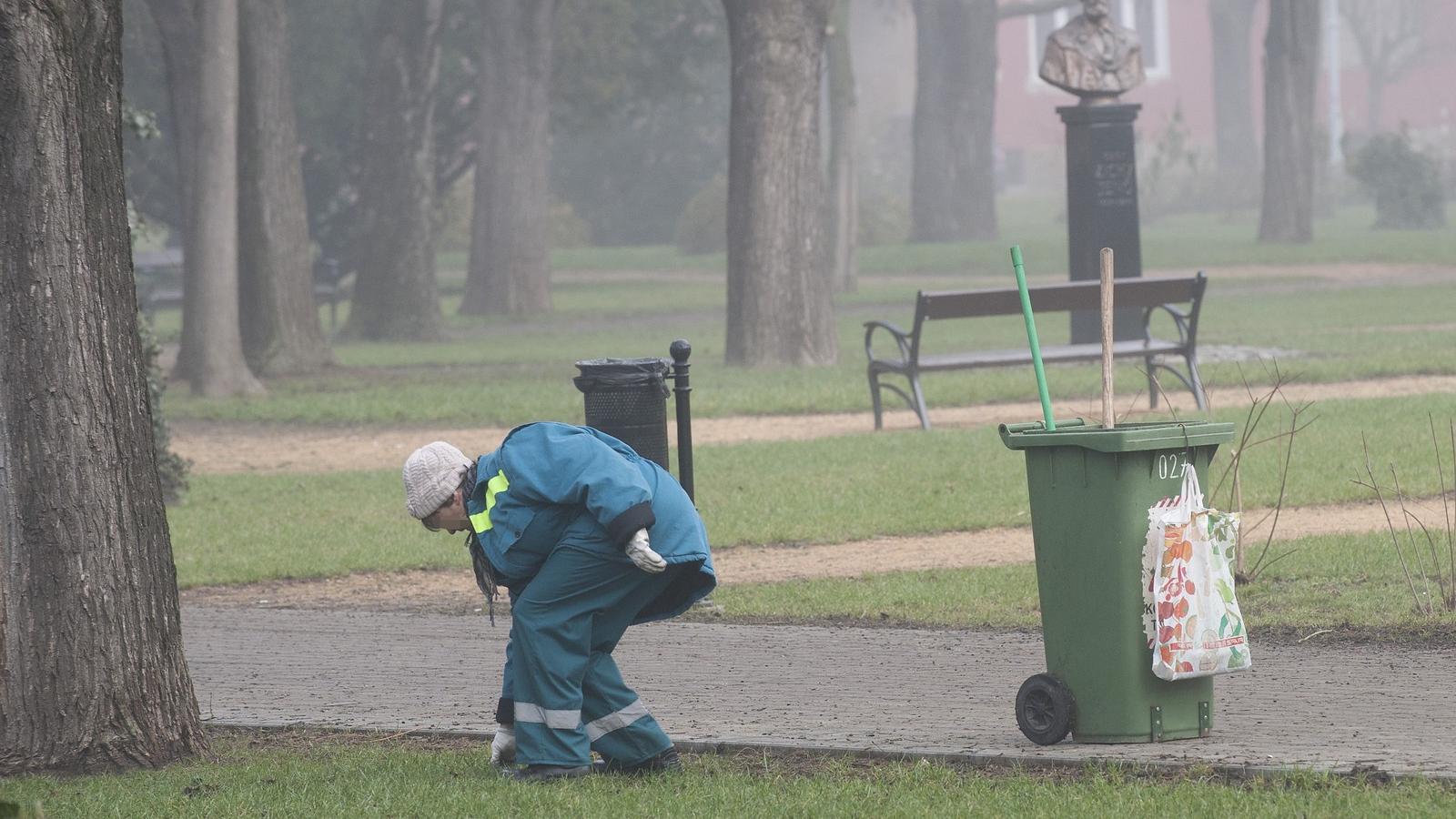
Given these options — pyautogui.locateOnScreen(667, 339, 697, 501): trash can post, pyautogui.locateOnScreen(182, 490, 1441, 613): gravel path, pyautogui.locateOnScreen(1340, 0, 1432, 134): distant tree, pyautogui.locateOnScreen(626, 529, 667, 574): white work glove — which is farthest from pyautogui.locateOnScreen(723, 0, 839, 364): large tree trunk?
pyautogui.locateOnScreen(1340, 0, 1432, 134): distant tree

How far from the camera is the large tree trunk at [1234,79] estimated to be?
5969 centimetres

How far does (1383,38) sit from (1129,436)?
6585cm

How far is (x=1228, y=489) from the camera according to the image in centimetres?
1089

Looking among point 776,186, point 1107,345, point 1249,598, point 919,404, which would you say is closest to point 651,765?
point 1107,345

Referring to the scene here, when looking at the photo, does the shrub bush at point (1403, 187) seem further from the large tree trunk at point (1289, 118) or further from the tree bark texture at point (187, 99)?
the tree bark texture at point (187, 99)

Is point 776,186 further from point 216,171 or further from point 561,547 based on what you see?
point 561,547

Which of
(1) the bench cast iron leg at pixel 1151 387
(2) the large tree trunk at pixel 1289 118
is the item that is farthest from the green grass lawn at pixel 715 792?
(2) the large tree trunk at pixel 1289 118

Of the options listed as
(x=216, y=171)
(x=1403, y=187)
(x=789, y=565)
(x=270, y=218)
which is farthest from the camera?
(x=1403, y=187)

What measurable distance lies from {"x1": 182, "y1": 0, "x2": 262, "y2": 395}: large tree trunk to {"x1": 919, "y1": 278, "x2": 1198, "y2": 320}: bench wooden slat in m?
7.42

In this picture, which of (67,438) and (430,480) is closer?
(430,480)

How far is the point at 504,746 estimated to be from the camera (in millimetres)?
5734

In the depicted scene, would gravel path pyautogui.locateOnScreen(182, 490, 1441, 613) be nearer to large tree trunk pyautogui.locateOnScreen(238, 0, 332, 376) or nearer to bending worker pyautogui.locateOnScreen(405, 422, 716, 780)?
bending worker pyautogui.locateOnScreen(405, 422, 716, 780)

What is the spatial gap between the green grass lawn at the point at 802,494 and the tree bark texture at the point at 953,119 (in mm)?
31207

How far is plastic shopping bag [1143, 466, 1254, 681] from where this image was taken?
546cm
